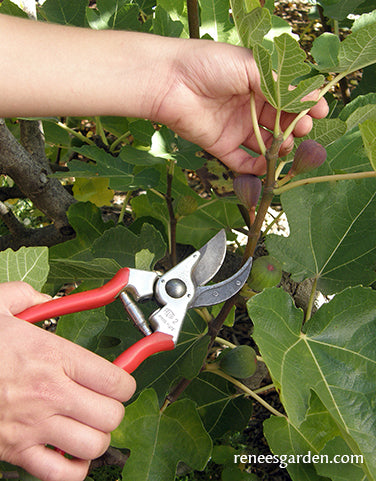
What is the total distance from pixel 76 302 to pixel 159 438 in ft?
1.28

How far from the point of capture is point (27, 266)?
944 millimetres

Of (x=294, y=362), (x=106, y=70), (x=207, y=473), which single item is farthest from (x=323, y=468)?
(x=106, y=70)

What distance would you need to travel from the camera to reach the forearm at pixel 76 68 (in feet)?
2.83

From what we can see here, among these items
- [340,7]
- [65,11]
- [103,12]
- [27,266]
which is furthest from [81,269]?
[340,7]

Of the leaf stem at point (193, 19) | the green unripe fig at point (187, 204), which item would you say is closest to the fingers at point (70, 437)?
the green unripe fig at point (187, 204)

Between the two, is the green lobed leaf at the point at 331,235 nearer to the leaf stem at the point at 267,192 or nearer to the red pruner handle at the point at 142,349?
the leaf stem at the point at 267,192

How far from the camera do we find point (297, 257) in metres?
1.04

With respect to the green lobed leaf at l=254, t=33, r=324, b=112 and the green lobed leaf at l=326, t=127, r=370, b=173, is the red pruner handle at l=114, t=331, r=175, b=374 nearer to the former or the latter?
the green lobed leaf at l=254, t=33, r=324, b=112

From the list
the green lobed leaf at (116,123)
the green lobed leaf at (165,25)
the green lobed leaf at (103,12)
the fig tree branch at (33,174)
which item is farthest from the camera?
the green lobed leaf at (116,123)

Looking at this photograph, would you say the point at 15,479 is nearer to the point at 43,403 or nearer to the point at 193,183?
the point at 43,403

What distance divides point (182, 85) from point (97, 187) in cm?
82

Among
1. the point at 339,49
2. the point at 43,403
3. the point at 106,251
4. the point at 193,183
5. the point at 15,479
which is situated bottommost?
the point at 193,183

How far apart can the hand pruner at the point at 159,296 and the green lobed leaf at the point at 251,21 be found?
37cm

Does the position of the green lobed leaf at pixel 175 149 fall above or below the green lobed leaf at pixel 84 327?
above
